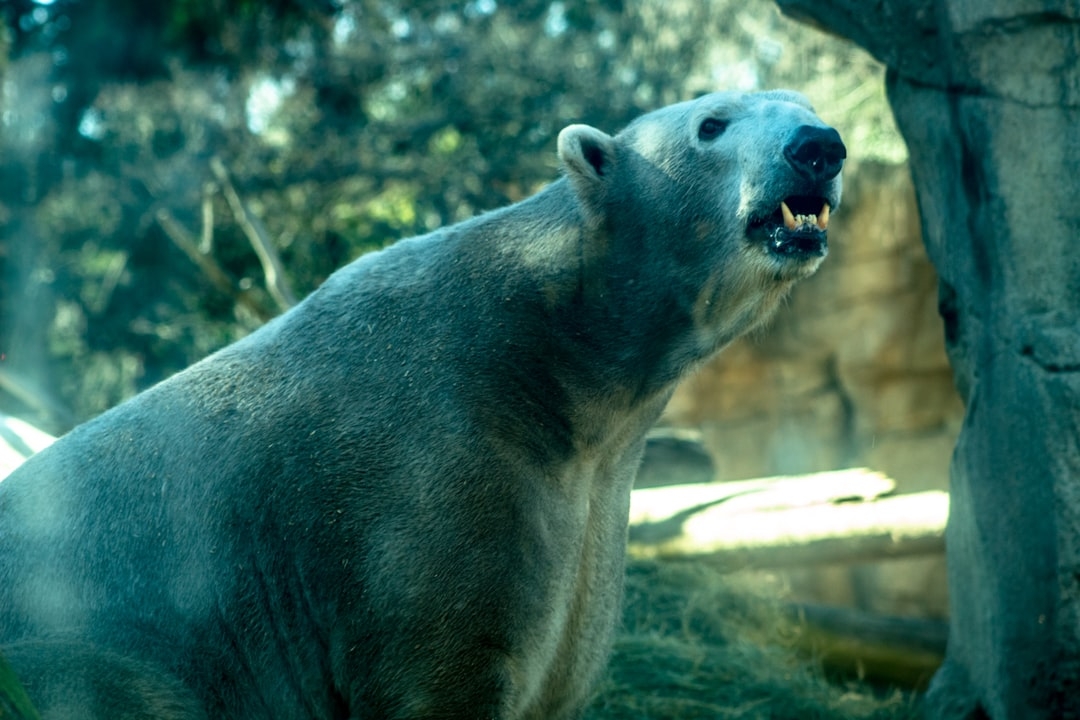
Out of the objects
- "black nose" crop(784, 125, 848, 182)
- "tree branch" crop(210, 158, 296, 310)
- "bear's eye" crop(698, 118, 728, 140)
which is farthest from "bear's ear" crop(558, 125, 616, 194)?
"tree branch" crop(210, 158, 296, 310)

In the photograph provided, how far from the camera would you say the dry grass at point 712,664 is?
19.5 feet

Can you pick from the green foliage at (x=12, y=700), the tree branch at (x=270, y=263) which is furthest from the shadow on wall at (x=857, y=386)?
the green foliage at (x=12, y=700)

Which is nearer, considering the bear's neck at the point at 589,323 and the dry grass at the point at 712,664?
the bear's neck at the point at 589,323

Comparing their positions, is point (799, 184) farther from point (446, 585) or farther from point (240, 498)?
point (240, 498)

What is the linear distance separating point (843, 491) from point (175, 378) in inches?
182

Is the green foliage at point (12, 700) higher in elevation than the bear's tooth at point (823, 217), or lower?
lower

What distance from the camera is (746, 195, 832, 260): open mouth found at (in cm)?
386

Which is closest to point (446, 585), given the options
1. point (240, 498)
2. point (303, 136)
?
point (240, 498)

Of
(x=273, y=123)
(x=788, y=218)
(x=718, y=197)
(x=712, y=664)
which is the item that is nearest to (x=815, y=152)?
(x=788, y=218)

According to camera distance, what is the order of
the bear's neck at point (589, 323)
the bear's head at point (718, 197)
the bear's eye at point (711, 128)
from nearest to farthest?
the bear's head at point (718, 197) → the bear's neck at point (589, 323) → the bear's eye at point (711, 128)

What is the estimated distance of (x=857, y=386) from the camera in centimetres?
1675

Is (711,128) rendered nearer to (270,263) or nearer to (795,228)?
(795,228)

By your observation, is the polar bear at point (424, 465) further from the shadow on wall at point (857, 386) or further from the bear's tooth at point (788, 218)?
the shadow on wall at point (857, 386)

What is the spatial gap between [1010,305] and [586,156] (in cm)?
189
